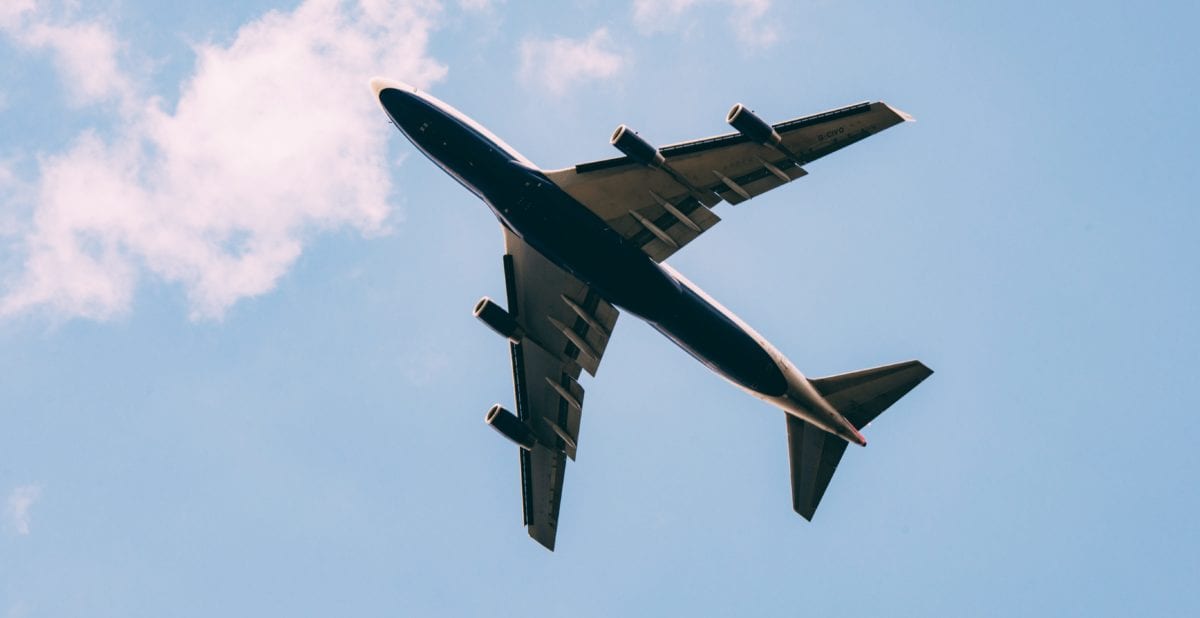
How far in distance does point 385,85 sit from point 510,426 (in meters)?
20.4

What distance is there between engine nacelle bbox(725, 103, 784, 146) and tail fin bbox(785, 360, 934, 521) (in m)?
13.6

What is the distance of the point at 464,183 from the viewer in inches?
2109

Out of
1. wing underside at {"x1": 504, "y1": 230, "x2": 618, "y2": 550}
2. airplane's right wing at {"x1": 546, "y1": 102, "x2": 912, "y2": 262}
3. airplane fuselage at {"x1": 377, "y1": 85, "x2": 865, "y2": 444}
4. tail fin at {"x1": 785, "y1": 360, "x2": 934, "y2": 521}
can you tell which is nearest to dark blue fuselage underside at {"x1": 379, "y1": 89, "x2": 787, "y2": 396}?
airplane fuselage at {"x1": 377, "y1": 85, "x2": 865, "y2": 444}

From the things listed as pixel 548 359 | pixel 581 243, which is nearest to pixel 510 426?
pixel 548 359

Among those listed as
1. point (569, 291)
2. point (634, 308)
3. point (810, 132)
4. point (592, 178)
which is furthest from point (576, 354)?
point (810, 132)

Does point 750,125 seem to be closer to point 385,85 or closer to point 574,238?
point 574,238

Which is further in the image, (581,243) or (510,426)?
(510,426)

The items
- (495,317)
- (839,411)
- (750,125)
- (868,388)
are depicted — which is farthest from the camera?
(495,317)

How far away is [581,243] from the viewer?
174 ft

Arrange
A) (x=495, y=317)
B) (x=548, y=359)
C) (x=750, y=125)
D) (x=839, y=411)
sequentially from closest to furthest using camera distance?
(x=750, y=125) → (x=839, y=411) → (x=495, y=317) → (x=548, y=359)

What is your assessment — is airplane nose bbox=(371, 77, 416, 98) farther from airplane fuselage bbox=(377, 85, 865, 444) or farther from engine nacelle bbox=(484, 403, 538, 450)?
engine nacelle bbox=(484, 403, 538, 450)

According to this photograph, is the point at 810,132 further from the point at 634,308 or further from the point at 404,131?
the point at 404,131

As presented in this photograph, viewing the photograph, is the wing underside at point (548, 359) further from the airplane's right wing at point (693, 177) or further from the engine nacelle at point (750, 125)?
the engine nacelle at point (750, 125)

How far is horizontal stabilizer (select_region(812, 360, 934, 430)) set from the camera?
56.2m
